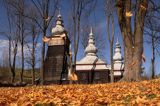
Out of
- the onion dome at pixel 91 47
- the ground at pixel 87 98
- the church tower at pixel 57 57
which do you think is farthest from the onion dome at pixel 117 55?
the ground at pixel 87 98

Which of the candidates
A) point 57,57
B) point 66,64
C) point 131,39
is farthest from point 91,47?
point 131,39

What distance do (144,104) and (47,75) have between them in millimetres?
49370

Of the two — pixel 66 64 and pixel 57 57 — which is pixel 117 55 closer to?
pixel 66 64

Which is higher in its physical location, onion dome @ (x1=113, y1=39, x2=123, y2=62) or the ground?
onion dome @ (x1=113, y1=39, x2=123, y2=62)

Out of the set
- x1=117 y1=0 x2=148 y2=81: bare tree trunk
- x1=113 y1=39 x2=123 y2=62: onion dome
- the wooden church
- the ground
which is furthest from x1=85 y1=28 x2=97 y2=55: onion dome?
the ground

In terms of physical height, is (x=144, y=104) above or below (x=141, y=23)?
below

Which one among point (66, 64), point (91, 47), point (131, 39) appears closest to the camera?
point (131, 39)

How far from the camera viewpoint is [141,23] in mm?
19531

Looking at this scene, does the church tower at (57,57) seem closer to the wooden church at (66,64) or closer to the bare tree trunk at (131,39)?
the wooden church at (66,64)

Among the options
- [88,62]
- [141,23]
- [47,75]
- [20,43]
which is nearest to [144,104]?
[141,23]

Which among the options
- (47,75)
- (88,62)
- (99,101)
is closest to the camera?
(99,101)

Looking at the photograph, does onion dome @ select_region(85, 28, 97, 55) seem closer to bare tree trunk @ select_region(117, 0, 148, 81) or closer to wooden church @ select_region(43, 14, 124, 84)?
wooden church @ select_region(43, 14, 124, 84)

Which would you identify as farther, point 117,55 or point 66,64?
point 117,55

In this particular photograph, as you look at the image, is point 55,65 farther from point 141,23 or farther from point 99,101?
point 99,101
